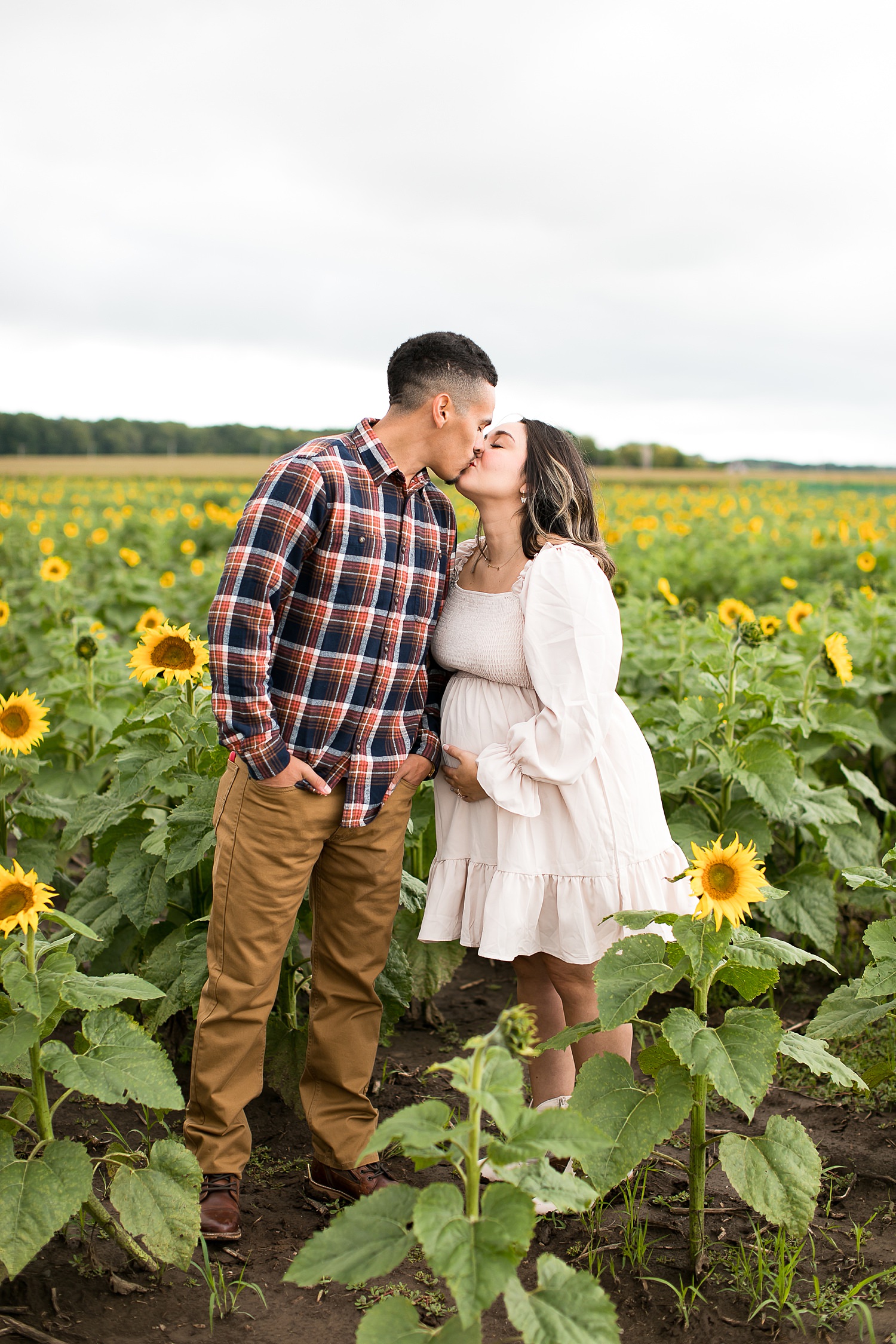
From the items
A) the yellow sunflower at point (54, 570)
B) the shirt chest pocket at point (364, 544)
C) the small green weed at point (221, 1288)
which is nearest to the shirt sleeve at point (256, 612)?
the shirt chest pocket at point (364, 544)

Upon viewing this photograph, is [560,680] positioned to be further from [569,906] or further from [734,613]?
[734,613]

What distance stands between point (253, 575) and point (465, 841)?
0.90 m

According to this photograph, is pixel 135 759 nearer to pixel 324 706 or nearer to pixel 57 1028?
pixel 324 706

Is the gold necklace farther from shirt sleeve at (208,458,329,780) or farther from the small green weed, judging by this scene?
the small green weed

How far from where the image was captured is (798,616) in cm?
592

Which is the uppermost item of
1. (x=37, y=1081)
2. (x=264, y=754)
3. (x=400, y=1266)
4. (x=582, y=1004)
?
(x=264, y=754)

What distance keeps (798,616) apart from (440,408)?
366 cm

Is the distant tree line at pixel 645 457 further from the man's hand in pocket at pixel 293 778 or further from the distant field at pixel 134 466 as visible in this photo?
the man's hand in pocket at pixel 293 778

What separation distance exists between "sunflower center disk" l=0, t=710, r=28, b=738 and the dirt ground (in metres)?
1.11

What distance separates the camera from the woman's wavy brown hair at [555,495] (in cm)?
289

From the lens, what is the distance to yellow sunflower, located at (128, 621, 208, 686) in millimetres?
3207

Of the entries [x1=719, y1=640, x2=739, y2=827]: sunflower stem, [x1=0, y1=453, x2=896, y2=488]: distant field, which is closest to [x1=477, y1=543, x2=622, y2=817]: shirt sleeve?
[x1=719, y1=640, x2=739, y2=827]: sunflower stem

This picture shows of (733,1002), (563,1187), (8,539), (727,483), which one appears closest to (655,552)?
(8,539)

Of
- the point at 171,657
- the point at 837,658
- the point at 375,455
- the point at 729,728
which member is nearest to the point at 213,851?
the point at 171,657
